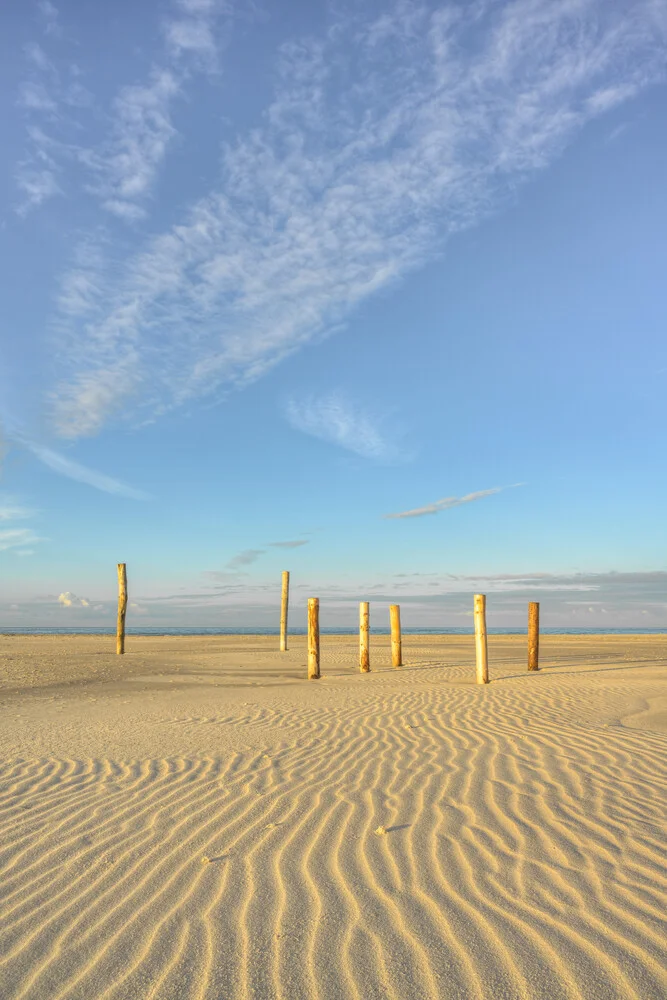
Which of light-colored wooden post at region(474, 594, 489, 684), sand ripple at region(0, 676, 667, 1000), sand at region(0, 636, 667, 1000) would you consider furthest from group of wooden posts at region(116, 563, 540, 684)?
sand ripple at region(0, 676, 667, 1000)

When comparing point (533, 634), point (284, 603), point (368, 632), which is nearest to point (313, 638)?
point (368, 632)

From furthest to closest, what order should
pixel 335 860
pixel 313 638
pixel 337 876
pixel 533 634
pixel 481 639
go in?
pixel 533 634, pixel 313 638, pixel 481 639, pixel 335 860, pixel 337 876

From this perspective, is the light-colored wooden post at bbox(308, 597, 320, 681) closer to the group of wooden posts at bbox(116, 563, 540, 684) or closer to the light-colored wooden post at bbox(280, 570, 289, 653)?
the group of wooden posts at bbox(116, 563, 540, 684)

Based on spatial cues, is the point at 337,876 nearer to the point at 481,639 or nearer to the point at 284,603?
the point at 481,639

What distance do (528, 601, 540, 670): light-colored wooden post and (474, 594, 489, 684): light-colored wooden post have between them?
3.63 metres

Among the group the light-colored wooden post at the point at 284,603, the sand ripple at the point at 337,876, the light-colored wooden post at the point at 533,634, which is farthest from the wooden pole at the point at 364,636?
the sand ripple at the point at 337,876

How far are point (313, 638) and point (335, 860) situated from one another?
12.2 meters

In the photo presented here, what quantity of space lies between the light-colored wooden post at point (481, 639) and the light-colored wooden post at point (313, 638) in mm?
3930

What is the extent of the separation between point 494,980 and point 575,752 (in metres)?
4.68

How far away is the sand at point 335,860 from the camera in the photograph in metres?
2.88

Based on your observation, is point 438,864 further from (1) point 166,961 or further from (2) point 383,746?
(2) point 383,746

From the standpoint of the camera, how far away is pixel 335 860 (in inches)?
160

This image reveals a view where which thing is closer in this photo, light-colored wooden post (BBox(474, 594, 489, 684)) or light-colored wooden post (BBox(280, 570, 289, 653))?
light-colored wooden post (BBox(474, 594, 489, 684))

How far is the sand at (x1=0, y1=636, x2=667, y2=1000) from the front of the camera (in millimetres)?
2883
